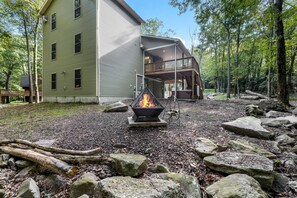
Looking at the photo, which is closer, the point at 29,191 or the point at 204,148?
the point at 29,191

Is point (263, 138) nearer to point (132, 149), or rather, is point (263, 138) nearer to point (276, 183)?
point (276, 183)

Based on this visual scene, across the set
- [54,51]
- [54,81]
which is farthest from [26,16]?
[54,81]

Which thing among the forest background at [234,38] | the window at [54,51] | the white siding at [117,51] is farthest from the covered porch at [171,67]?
the window at [54,51]

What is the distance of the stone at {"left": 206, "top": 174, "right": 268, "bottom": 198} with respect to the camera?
1848 millimetres

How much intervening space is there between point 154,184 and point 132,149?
128 cm

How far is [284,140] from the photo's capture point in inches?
141

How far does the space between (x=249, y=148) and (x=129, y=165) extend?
92.8 inches

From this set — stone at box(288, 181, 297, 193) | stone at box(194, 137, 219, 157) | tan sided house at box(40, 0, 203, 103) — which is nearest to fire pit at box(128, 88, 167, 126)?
stone at box(194, 137, 219, 157)

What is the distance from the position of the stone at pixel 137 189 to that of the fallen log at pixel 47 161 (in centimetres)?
66

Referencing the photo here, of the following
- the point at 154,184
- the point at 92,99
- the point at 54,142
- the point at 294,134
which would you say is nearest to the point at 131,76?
the point at 92,99

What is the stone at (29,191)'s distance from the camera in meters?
2.15

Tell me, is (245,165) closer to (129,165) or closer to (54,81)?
(129,165)

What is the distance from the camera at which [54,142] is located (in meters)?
3.63

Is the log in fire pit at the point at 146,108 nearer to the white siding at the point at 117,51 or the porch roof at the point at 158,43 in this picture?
the white siding at the point at 117,51
